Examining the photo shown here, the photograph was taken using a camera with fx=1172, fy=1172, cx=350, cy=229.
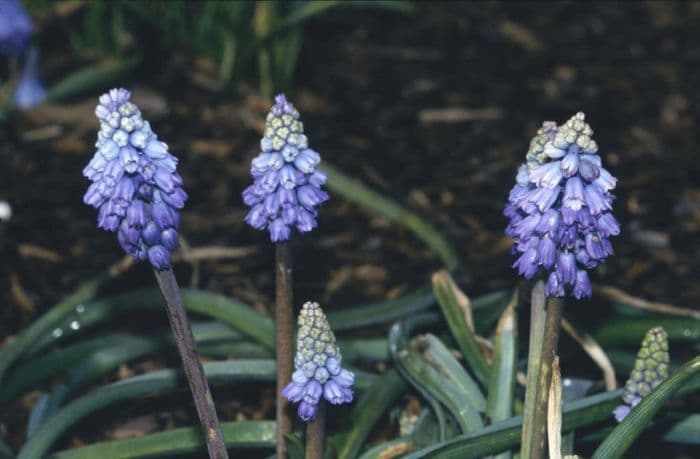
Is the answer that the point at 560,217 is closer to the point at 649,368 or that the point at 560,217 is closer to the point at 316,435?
the point at 649,368

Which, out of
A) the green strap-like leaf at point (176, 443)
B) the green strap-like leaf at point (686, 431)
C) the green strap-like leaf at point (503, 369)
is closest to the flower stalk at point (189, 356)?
the green strap-like leaf at point (176, 443)

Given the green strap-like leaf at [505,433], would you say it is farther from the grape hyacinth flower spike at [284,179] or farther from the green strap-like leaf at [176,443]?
the grape hyacinth flower spike at [284,179]

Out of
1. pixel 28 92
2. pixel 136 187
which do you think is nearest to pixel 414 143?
pixel 28 92

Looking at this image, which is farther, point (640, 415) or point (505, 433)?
point (505, 433)

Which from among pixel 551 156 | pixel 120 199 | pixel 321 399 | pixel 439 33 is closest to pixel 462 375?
pixel 321 399

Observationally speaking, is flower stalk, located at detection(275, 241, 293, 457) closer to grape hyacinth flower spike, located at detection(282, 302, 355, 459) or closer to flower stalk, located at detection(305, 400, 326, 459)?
flower stalk, located at detection(305, 400, 326, 459)

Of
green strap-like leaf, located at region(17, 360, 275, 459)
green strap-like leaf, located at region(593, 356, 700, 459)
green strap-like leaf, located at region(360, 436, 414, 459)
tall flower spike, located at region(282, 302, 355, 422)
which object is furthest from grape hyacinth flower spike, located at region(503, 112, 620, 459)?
green strap-like leaf, located at region(17, 360, 275, 459)
